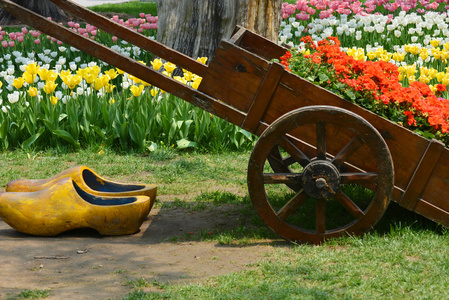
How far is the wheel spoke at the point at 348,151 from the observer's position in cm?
303

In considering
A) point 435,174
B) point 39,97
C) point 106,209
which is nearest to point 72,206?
point 106,209

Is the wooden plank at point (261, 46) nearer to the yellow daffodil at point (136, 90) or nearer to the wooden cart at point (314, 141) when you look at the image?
the wooden cart at point (314, 141)

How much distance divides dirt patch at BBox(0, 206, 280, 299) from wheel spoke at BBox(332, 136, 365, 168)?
0.64 metres

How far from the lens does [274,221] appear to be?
3.21 metres

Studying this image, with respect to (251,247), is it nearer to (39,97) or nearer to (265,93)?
(265,93)

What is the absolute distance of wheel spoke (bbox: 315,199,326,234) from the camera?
317 cm

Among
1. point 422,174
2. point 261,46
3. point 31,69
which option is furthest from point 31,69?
point 422,174

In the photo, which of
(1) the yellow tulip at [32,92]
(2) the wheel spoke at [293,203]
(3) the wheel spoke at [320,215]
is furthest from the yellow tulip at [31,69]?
(3) the wheel spoke at [320,215]

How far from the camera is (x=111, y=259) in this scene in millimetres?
3131

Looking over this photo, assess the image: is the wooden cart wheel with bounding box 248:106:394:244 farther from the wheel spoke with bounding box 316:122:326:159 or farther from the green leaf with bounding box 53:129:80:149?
the green leaf with bounding box 53:129:80:149

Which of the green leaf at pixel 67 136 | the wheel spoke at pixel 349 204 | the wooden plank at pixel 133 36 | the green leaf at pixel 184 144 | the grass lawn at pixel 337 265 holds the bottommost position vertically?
the green leaf at pixel 67 136

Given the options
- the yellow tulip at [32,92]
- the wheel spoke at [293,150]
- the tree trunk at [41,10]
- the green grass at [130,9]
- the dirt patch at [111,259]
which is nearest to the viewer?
the dirt patch at [111,259]

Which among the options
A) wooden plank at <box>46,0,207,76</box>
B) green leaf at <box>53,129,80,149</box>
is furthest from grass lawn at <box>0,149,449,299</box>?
green leaf at <box>53,129,80,149</box>

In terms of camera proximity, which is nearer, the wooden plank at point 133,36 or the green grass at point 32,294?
the green grass at point 32,294
